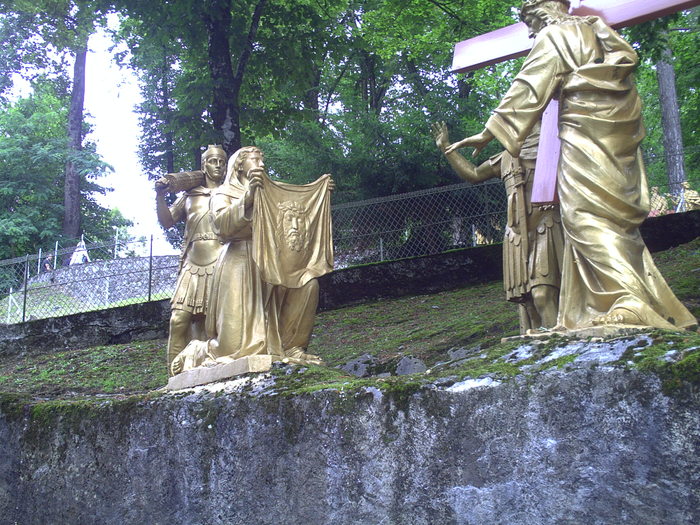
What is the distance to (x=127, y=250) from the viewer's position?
16.3 metres

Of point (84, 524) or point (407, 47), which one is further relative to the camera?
point (407, 47)

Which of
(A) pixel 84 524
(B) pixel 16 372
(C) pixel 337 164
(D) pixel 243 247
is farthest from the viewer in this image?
(C) pixel 337 164

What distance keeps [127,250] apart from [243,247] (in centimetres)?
986

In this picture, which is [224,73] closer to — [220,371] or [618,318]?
[220,371]

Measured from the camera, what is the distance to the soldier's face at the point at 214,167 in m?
8.56

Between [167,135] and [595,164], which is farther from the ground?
[167,135]

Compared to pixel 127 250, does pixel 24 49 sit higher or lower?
higher

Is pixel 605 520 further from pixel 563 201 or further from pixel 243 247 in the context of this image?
pixel 243 247

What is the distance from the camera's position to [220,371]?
6441mm

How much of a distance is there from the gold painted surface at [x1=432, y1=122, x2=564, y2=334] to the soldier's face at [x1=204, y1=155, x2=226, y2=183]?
230 cm

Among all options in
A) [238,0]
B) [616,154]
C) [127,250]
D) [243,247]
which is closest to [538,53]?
[616,154]

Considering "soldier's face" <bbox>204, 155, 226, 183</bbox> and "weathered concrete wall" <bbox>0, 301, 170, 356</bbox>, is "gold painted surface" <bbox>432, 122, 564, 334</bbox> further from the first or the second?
"weathered concrete wall" <bbox>0, 301, 170, 356</bbox>

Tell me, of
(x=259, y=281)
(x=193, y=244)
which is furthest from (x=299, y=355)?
(x=193, y=244)

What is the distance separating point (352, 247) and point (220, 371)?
8349 mm
